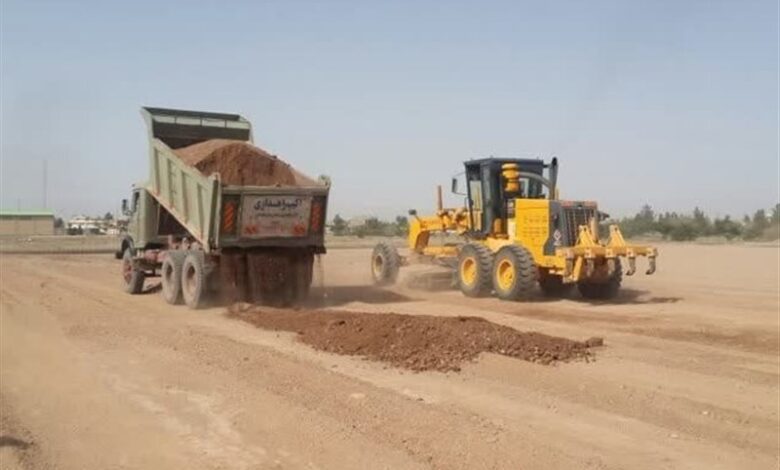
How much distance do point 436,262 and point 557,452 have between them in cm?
1513

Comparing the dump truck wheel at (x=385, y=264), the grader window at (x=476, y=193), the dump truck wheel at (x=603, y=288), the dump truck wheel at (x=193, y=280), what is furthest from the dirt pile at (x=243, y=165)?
the dump truck wheel at (x=603, y=288)

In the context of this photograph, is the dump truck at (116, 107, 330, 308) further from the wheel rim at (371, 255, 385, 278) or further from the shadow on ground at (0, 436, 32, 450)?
the shadow on ground at (0, 436, 32, 450)

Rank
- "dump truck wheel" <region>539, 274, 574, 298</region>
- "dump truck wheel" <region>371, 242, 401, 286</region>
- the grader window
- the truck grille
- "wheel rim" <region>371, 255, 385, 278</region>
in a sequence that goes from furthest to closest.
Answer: "wheel rim" <region>371, 255, 385, 278</region> < "dump truck wheel" <region>371, 242, 401, 286</region> < the grader window < "dump truck wheel" <region>539, 274, 574, 298</region> < the truck grille

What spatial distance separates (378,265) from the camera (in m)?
22.5

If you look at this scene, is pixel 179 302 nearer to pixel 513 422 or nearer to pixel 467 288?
pixel 467 288

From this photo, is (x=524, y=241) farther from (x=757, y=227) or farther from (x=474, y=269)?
(x=757, y=227)

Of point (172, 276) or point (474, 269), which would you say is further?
point (474, 269)

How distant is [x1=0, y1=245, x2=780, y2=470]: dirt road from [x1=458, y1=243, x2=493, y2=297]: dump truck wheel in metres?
3.82

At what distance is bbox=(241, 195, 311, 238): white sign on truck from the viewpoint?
1562 cm

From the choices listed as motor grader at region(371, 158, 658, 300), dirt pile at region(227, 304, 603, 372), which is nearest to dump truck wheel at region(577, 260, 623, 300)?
motor grader at region(371, 158, 658, 300)

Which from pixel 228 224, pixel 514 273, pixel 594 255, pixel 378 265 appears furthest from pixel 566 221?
pixel 228 224

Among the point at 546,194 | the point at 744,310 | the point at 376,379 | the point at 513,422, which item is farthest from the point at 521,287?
the point at 513,422

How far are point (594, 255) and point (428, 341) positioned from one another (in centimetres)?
706

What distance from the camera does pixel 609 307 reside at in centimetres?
1708
